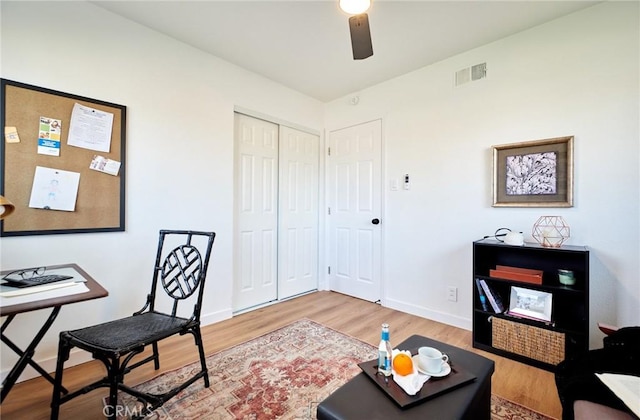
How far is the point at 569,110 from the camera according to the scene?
6.84ft

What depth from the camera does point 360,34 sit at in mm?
1445

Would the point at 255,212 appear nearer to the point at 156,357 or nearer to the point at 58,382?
the point at 156,357

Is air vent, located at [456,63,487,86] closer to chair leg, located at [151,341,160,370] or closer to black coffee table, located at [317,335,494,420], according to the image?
black coffee table, located at [317,335,494,420]

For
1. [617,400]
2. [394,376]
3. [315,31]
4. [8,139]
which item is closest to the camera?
[617,400]

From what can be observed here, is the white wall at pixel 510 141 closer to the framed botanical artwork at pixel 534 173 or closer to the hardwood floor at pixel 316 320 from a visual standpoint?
the framed botanical artwork at pixel 534 173

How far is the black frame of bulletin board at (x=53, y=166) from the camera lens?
1716mm

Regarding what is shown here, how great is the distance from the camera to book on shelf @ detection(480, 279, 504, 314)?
216cm

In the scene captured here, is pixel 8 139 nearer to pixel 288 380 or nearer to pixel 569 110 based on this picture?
pixel 288 380

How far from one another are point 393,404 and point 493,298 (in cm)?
161

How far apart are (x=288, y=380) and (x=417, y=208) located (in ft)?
6.50

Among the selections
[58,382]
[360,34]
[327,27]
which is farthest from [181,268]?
[327,27]

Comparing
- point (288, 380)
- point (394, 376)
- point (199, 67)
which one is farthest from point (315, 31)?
point (288, 380)

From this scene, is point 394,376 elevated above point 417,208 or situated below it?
below

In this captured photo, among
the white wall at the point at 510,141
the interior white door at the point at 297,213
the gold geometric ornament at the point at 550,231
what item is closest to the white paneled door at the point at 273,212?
A: the interior white door at the point at 297,213
